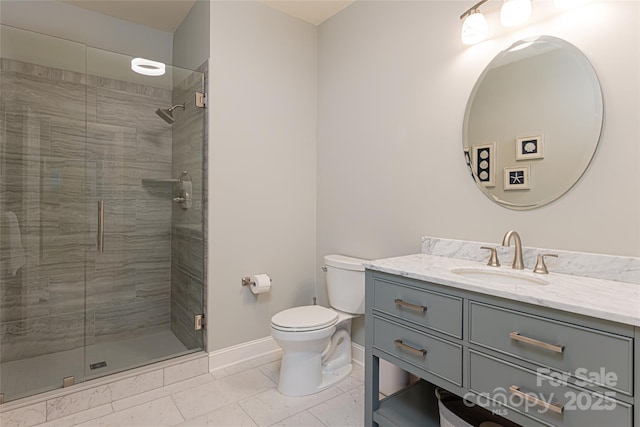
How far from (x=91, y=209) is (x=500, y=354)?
2.51m

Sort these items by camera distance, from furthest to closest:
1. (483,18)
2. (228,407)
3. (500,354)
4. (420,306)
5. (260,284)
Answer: (260,284) < (228,407) < (483,18) < (420,306) < (500,354)

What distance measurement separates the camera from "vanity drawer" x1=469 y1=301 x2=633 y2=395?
0.89 metres

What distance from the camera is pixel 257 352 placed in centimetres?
246

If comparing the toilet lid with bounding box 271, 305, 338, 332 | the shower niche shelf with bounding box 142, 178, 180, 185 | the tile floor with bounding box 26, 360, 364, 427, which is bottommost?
the tile floor with bounding box 26, 360, 364, 427

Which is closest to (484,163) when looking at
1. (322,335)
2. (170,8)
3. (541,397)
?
(541,397)

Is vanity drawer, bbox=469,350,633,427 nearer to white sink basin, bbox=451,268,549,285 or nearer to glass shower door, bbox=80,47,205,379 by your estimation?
white sink basin, bbox=451,268,549,285

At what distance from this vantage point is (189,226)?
8.16 feet

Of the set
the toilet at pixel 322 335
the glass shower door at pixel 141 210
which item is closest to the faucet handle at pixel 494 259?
the toilet at pixel 322 335

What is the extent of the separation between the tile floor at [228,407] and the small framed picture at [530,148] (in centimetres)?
157

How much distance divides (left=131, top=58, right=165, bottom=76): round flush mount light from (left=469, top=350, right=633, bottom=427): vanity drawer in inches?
105

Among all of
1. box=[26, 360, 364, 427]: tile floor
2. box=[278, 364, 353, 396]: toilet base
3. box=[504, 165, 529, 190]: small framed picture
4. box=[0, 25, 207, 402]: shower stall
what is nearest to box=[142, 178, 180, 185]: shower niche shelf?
box=[0, 25, 207, 402]: shower stall

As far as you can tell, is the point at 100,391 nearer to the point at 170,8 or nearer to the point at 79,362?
the point at 79,362

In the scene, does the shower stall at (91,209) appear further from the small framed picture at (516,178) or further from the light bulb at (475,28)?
the small framed picture at (516,178)

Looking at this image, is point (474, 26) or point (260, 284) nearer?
point (474, 26)
